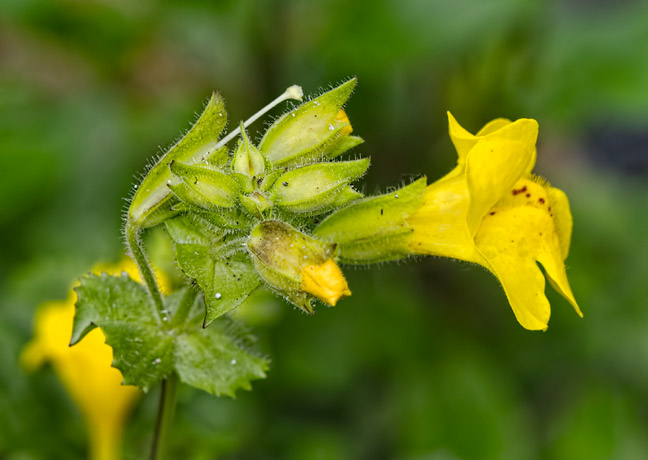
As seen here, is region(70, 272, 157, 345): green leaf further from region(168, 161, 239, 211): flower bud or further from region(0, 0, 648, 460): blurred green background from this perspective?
region(0, 0, 648, 460): blurred green background

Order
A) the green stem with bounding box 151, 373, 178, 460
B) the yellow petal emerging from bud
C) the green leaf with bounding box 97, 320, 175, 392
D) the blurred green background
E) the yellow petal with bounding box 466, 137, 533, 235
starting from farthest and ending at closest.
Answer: the blurred green background, the green stem with bounding box 151, 373, 178, 460, the green leaf with bounding box 97, 320, 175, 392, the yellow petal with bounding box 466, 137, 533, 235, the yellow petal emerging from bud

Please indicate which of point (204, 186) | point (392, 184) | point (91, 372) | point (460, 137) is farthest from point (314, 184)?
point (392, 184)

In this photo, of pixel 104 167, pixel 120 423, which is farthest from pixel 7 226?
pixel 120 423

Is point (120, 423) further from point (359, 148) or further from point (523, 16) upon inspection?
point (523, 16)

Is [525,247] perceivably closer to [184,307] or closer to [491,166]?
[491,166]

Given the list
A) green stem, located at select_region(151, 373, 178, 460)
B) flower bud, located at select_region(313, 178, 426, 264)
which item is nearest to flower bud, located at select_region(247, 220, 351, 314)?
flower bud, located at select_region(313, 178, 426, 264)

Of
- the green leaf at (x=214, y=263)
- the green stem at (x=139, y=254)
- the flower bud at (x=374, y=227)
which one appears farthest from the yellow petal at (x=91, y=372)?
the flower bud at (x=374, y=227)
